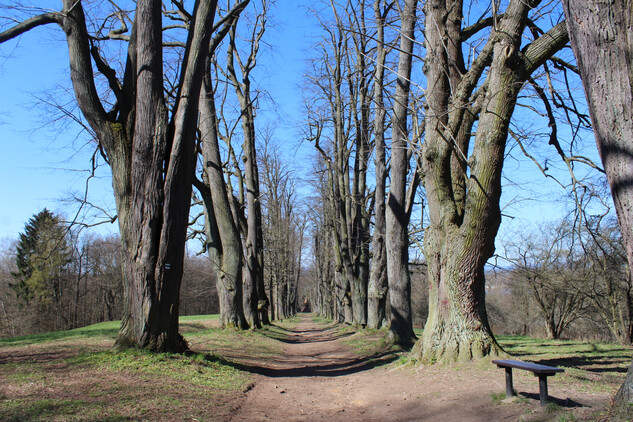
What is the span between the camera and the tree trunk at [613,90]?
355 cm

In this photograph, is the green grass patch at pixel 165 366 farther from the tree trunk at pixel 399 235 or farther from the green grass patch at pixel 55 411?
the tree trunk at pixel 399 235

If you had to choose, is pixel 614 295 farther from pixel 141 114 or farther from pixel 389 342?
pixel 141 114

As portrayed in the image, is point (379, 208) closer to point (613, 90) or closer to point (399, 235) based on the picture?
point (399, 235)

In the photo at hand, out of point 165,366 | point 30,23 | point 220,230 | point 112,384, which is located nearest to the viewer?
point 112,384

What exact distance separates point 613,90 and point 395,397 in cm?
481

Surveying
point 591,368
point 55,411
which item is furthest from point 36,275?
point 591,368

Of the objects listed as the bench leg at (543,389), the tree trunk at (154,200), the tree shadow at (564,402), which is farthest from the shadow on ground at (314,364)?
the bench leg at (543,389)

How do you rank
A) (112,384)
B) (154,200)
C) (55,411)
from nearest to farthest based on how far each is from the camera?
(55,411)
(112,384)
(154,200)

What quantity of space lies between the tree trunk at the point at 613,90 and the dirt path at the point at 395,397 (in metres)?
1.56

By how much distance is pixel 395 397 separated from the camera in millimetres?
6336

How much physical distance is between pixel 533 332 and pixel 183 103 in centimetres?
3156

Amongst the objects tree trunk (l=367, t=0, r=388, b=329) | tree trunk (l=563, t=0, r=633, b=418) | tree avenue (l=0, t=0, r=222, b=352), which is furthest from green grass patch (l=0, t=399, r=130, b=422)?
tree trunk (l=367, t=0, r=388, b=329)

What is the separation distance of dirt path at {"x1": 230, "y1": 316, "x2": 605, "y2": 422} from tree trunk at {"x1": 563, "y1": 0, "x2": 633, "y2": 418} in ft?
5.11

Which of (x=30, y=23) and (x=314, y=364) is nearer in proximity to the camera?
(x=30, y=23)
